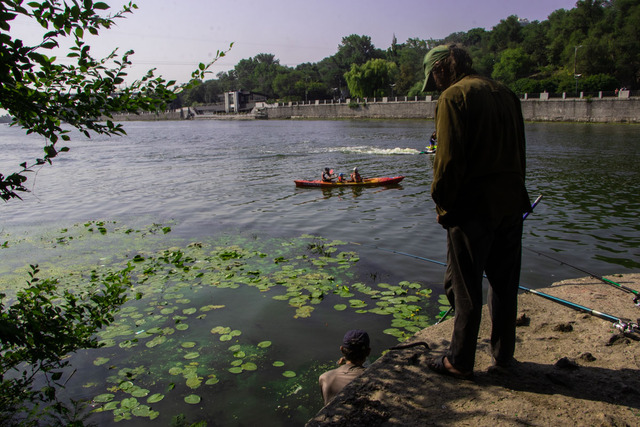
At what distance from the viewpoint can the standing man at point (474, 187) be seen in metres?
3.51

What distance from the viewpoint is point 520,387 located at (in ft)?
12.4

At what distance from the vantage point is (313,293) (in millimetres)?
8422

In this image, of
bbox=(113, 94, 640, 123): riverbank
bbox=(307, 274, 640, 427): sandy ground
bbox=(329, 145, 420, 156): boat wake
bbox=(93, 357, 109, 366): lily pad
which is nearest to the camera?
bbox=(307, 274, 640, 427): sandy ground

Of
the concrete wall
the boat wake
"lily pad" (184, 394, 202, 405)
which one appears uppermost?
the concrete wall

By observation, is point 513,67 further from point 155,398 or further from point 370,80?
point 155,398

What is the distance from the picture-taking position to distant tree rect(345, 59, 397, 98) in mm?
111875

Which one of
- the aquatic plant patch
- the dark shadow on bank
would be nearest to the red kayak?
the aquatic plant patch

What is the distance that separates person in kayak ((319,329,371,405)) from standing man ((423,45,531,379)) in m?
1.02

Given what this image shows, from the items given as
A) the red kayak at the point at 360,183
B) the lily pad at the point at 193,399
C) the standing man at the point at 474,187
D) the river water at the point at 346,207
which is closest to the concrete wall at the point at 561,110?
the river water at the point at 346,207

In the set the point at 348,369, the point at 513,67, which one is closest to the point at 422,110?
the point at 513,67

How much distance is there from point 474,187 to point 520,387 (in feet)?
5.60

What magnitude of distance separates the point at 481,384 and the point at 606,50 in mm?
83618

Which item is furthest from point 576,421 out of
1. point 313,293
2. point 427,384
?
point 313,293

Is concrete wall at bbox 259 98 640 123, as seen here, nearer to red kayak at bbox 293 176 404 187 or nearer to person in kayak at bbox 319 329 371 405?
red kayak at bbox 293 176 404 187
